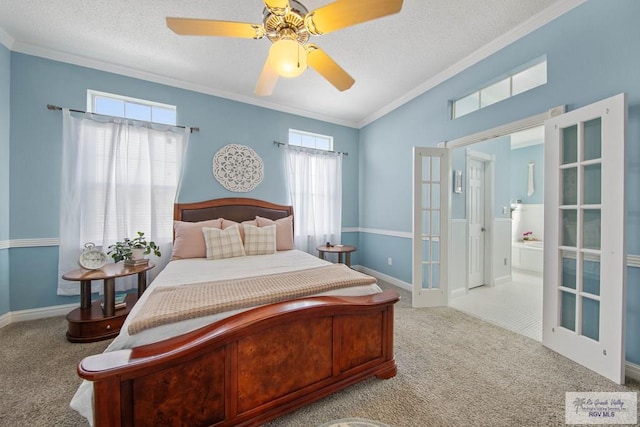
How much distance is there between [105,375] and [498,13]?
11.8 ft

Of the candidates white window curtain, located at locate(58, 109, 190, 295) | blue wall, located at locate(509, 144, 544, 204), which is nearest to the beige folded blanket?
white window curtain, located at locate(58, 109, 190, 295)

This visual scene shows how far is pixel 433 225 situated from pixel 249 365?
269 cm

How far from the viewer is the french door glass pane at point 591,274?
1.83 m

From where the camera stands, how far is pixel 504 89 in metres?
2.61

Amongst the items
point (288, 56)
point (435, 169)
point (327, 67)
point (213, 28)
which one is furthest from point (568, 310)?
point (213, 28)

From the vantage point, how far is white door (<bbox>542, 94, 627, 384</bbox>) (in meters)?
1.66

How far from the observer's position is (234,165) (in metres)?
3.58

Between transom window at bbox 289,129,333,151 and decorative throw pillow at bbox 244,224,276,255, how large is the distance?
1.80 meters

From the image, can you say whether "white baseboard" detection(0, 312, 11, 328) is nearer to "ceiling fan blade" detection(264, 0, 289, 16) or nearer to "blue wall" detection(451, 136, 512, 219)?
"ceiling fan blade" detection(264, 0, 289, 16)

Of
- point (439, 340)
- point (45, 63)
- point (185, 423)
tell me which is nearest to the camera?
point (185, 423)

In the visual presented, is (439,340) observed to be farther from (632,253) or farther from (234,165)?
(234,165)

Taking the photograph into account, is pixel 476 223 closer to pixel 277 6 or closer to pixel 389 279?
pixel 389 279

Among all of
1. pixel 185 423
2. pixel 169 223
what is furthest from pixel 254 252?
pixel 185 423

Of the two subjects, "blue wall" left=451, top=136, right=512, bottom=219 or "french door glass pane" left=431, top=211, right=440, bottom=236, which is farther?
"blue wall" left=451, top=136, right=512, bottom=219
